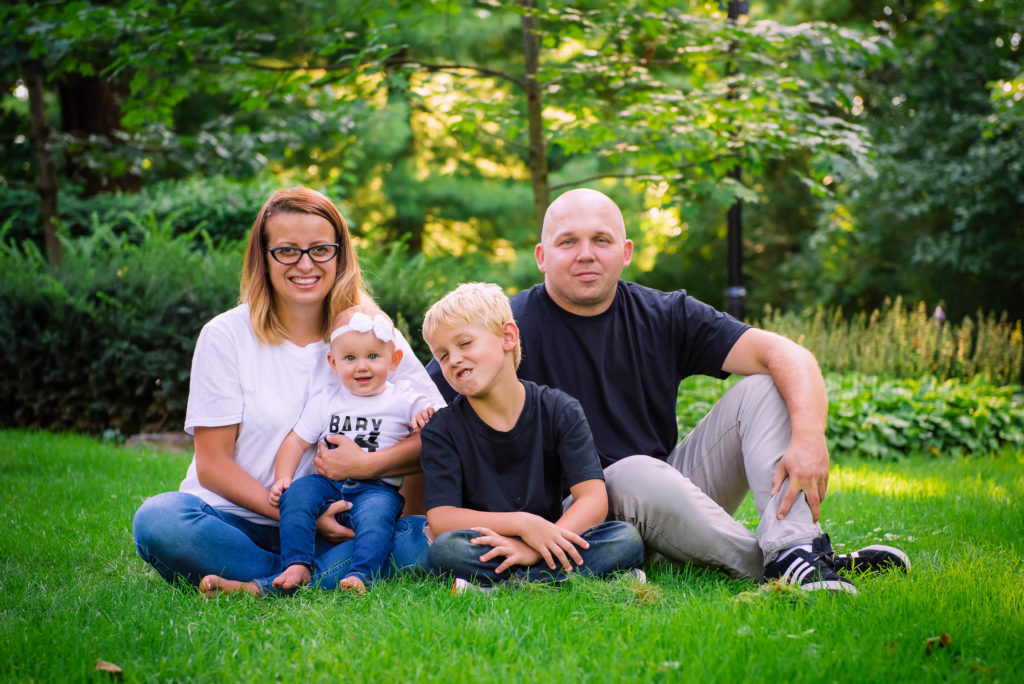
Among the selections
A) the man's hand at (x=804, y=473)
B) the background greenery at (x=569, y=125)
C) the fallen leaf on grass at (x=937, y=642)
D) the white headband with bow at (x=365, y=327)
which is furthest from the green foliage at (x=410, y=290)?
the fallen leaf on grass at (x=937, y=642)

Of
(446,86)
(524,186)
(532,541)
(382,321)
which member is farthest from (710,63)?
(524,186)

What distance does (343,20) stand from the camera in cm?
583

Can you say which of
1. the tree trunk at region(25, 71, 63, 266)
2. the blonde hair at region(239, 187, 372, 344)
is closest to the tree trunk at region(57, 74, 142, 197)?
the tree trunk at region(25, 71, 63, 266)

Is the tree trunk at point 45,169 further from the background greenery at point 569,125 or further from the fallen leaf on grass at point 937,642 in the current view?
the fallen leaf on grass at point 937,642

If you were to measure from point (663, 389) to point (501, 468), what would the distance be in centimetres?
78

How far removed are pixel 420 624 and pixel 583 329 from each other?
1.39 m

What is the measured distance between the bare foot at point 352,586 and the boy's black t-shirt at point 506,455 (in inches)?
13.2

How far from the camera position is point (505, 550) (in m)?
→ 2.84

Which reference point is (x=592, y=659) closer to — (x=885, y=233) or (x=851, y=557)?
(x=851, y=557)

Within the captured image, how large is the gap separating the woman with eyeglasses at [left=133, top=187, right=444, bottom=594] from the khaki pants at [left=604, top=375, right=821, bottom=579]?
2.63ft

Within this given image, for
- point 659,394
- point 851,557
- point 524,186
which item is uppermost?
point 524,186

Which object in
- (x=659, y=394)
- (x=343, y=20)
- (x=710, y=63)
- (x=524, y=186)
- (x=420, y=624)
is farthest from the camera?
(x=524, y=186)

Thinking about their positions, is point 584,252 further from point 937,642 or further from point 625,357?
point 937,642

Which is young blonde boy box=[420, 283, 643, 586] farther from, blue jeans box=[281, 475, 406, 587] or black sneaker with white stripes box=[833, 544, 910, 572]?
black sneaker with white stripes box=[833, 544, 910, 572]
